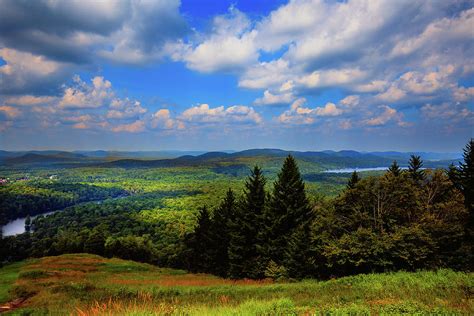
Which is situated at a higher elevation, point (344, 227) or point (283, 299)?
point (283, 299)

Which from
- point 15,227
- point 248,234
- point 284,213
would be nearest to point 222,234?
point 248,234

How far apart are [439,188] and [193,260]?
136 ft

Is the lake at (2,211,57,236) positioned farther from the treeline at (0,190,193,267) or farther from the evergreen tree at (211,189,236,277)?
the evergreen tree at (211,189,236,277)

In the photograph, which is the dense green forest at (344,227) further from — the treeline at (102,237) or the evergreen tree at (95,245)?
the evergreen tree at (95,245)

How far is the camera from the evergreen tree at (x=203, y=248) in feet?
149

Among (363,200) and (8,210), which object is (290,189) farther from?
(8,210)

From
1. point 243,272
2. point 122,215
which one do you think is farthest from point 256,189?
point 122,215

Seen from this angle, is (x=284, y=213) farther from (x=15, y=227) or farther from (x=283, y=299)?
(x=15, y=227)

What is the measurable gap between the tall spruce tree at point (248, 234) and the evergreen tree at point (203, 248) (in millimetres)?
8858

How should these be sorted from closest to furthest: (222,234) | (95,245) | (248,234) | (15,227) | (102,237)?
(248,234)
(222,234)
(95,245)
(102,237)
(15,227)

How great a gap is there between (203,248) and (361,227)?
31722mm

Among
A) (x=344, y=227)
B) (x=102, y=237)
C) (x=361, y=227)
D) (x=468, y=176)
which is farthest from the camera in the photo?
(x=102, y=237)

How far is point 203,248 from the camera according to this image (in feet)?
162

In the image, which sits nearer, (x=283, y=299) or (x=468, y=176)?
(x=283, y=299)
